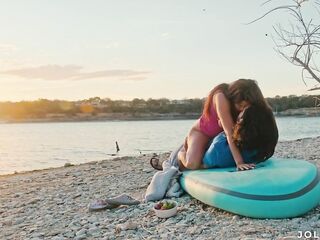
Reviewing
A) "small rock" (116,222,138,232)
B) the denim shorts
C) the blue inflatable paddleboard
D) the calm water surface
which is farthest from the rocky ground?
the calm water surface

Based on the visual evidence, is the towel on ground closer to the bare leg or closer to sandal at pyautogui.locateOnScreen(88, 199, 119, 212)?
the bare leg

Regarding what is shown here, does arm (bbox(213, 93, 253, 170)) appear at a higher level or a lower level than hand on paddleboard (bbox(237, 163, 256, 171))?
higher

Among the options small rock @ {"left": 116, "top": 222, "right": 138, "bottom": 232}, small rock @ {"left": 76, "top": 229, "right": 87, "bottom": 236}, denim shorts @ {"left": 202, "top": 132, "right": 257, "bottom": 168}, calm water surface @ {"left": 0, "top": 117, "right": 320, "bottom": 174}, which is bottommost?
calm water surface @ {"left": 0, "top": 117, "right": 320, "bottom": 174}

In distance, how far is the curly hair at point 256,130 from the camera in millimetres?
6062

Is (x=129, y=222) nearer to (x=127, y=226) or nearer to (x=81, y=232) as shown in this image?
(x=127, y=226)

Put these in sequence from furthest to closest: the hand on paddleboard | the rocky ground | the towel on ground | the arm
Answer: the towel on ground, the arm, the hand on paddleboard, the rocky ground

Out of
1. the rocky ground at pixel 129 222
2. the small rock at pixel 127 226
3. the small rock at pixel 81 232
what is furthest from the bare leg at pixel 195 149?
the small rock at pixel 81 232

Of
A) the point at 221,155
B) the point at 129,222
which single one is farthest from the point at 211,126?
the point at 129,222

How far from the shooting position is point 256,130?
6.12 m

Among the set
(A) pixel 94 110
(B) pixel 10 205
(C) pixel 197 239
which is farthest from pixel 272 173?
(A) pixel 94 110

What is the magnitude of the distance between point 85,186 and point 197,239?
17.1ft

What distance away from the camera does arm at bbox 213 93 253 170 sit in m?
6.14

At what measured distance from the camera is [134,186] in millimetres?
8898

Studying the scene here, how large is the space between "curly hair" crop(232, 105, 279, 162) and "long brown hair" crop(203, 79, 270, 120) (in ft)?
0.35
